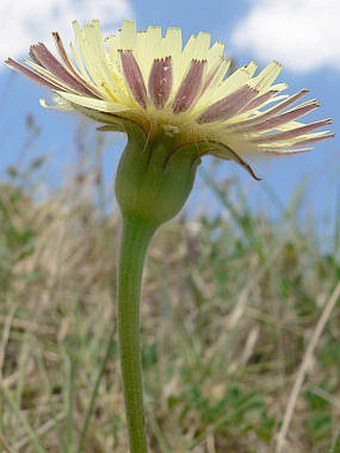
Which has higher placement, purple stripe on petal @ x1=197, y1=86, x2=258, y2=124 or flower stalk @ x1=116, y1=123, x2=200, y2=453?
purple stripe on petal @ x1=197, y1=86, x2=258, y2=124

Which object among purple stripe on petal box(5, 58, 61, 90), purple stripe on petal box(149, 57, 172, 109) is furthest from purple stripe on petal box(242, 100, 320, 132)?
purple stripe on petal box(5, 58, 61, 90)

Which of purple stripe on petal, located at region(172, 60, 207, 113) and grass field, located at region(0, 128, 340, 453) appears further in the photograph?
grass field, located at region(0, 128, 340, 453)

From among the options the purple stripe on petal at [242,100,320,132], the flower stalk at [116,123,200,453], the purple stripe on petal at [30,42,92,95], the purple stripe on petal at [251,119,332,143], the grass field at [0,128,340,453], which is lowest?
the grass field at [0,128,340,453]

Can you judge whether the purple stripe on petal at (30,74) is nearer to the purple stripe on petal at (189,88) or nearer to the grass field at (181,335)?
the purple stripe on petal at (189,88)

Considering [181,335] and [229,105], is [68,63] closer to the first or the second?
[229,105]

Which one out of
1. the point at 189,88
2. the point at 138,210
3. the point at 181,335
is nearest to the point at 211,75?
the point at 189,88

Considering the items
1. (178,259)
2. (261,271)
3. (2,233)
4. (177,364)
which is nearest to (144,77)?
(177,364)

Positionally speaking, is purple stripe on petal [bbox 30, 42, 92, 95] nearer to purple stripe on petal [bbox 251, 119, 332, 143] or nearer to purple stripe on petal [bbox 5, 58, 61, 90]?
purple stripe on petal [bbox 5, 58, 61, 90]

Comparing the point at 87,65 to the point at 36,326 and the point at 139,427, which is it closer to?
the point at 139,427

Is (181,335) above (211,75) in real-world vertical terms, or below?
below
